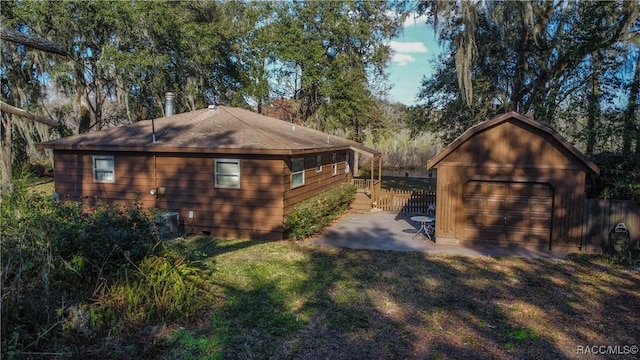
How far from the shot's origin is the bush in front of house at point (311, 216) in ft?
38.3

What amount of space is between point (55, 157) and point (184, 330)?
11.4m

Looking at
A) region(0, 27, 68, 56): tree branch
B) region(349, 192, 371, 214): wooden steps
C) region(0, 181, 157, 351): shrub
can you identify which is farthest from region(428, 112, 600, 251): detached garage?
region(0, 27, 68, 56): tree branch

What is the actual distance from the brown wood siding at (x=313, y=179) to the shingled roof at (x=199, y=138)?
0.65 m

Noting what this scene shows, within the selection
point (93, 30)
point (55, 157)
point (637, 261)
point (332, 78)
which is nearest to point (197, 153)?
point (55, 157)

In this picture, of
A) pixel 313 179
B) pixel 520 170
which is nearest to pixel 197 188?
pixel 313 179

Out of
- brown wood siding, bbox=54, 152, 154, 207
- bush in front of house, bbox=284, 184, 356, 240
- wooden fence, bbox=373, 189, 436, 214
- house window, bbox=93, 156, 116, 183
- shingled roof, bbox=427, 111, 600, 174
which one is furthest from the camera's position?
wooden fence, bbox=373, 189, 436, 214

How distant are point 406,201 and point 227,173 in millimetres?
7638

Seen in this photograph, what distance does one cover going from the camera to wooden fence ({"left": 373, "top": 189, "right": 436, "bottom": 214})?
16234 mm

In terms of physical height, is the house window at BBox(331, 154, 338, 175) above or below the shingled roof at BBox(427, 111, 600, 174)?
below

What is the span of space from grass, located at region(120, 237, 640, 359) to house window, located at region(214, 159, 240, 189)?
9.17 ft

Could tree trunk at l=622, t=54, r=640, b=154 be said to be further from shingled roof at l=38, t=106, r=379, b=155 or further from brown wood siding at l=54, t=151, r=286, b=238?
brown wood siding at l=54, t=151, r=286, b=238

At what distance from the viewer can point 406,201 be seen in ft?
54.9

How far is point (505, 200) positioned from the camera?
35.5 ft

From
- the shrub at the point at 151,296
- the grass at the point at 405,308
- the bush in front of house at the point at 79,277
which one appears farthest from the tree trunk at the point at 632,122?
the bush in front of house at the point at 79,277
